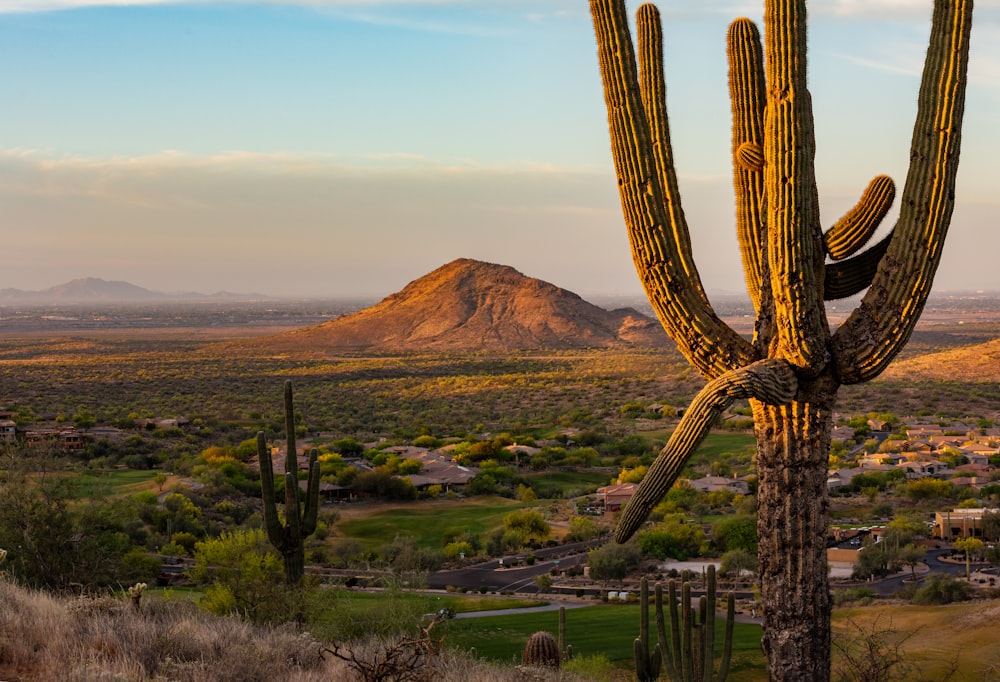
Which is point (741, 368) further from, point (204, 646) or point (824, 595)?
point (204, 646)

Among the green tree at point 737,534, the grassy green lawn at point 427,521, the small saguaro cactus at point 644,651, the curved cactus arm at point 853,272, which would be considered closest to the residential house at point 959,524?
the green tree at point 737,534

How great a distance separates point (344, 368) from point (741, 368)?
5014 inches

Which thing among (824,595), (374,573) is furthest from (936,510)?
(824,595)

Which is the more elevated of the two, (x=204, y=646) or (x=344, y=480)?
(x=204, y=646)

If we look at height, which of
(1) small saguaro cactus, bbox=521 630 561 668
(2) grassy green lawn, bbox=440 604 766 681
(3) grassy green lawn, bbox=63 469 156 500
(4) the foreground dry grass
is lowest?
(2) grassy green lawn, bbox=440 604 766 681

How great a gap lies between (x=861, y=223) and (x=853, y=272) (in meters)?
0.48

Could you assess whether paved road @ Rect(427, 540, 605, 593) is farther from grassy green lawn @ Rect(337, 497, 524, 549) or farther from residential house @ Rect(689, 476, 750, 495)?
residential house @ Rect(689, 476, 750, 495)

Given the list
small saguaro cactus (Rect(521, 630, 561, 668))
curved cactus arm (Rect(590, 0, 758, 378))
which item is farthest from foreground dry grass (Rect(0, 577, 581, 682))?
small saguaro cactus (Rect(521, 630, 561, 668))

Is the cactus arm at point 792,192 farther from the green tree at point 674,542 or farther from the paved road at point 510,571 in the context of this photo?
the green tree at point 674,542

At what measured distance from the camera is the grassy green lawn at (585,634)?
26688mm

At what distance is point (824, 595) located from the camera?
9969mm

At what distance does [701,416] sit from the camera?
950cm

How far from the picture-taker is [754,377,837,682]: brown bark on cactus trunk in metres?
9.86

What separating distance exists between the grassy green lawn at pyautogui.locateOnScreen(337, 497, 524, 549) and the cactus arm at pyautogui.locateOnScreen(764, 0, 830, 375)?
118 ft
